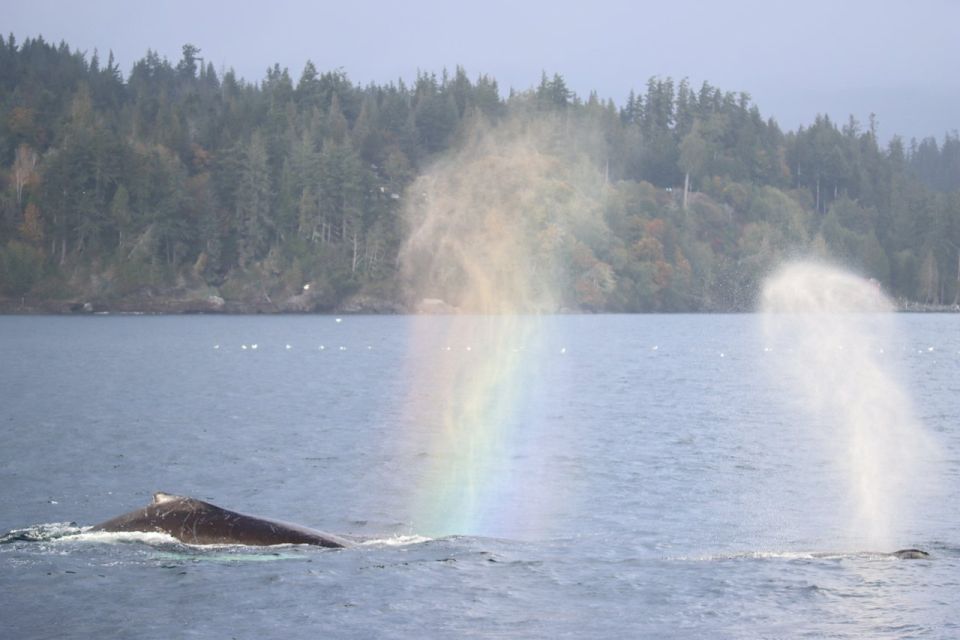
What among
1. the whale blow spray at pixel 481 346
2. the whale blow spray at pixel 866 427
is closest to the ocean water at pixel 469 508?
the whale blow spray at pixel 481 346

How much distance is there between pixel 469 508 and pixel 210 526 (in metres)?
8.01

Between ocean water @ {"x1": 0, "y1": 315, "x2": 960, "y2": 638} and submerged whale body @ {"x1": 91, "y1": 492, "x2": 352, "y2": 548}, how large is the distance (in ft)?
1.08

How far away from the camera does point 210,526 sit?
23656 millimetres

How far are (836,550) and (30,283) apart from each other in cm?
15900

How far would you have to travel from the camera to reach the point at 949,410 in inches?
2167

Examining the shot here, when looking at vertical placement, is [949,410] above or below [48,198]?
below

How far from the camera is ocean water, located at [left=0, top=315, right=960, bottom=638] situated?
19547 millimetres

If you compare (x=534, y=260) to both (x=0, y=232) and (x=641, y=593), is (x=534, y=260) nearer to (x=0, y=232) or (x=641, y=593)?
(x=0, y=232)

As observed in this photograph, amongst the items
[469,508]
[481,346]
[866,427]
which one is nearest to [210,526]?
[469,508]

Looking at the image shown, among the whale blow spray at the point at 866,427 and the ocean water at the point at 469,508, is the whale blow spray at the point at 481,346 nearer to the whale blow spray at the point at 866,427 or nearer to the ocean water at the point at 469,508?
the ocean water at the point at 469,508

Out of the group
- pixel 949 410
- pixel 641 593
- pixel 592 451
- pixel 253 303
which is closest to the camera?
pixel 641 593

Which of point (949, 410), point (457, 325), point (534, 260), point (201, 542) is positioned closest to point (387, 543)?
point (201, 542)

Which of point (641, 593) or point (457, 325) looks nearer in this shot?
point (641, 593)

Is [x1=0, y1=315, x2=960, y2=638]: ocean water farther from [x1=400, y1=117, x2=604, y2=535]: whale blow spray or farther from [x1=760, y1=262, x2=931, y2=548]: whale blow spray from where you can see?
[x1=760, y1=262, x2=931, y2=548]: whale blow spray
